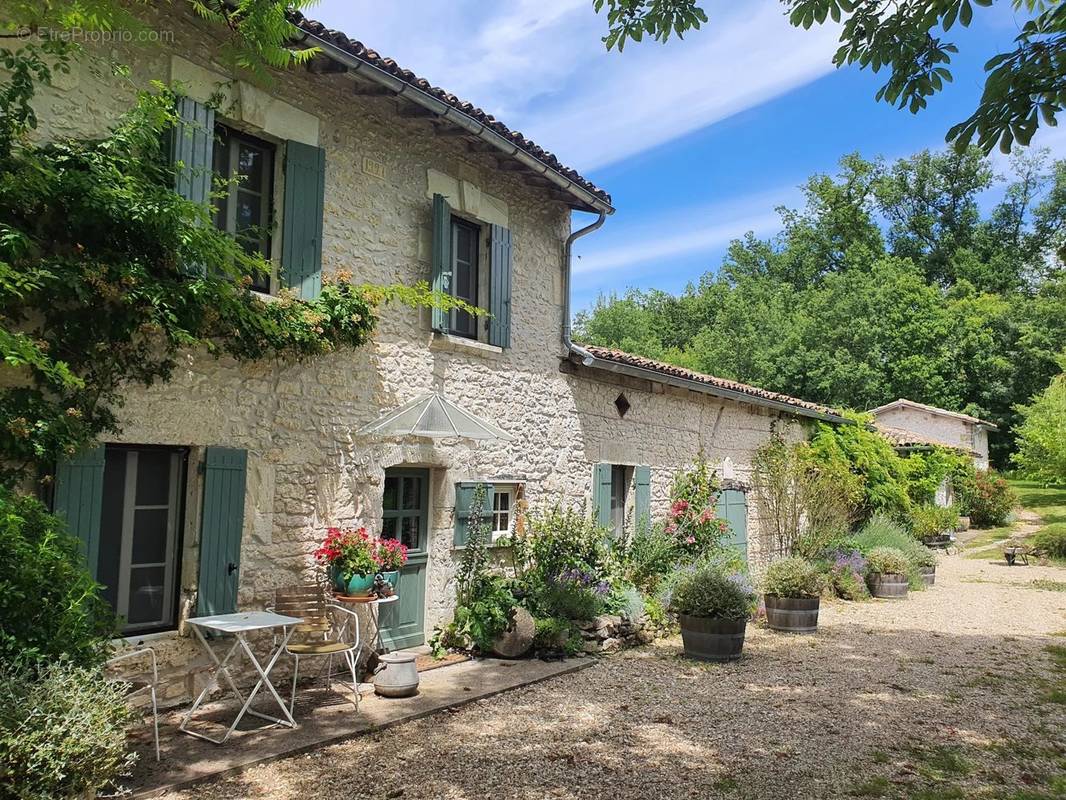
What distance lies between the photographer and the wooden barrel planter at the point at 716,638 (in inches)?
285

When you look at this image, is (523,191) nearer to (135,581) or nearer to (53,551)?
(135,581)

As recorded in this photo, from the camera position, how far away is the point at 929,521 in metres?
16.8

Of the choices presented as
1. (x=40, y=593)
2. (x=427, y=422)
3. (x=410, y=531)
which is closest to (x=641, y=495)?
(x=410, y=531)

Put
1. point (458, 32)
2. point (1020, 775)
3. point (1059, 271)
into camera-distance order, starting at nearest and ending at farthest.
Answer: point (1020, 775), point (458, 32), point (1059, 271)

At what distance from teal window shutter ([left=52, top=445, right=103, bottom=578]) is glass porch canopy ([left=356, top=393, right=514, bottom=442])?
2.21 m

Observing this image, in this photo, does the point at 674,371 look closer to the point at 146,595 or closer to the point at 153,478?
the point at 153,478

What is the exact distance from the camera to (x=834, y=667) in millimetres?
7180

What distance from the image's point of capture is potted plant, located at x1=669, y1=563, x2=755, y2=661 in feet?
23.7

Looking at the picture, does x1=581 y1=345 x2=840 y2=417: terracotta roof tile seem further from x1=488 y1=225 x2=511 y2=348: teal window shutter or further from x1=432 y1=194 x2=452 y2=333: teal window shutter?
x1=432 y1=194 x2=452 y2=333: teal window shutter

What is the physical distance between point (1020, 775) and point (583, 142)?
7.62 metres

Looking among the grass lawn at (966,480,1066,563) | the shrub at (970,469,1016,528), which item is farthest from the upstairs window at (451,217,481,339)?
the shrub at (970,469,1016,528)

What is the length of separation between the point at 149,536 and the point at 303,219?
2731 mm

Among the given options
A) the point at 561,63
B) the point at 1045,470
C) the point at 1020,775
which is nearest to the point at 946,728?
the point at 1020,775

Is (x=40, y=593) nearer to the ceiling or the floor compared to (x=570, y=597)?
nearer to the ceiling
